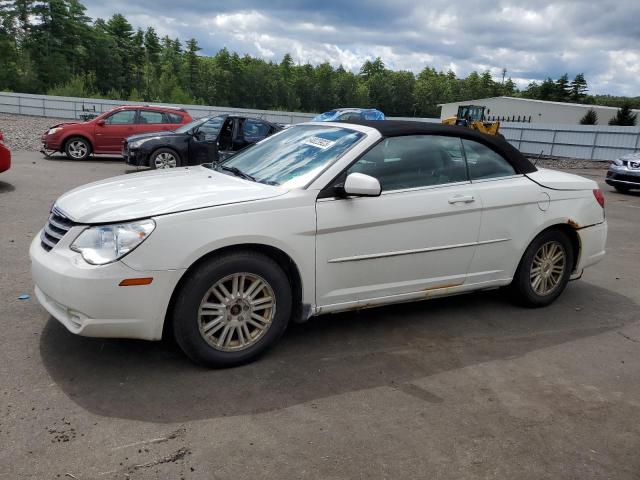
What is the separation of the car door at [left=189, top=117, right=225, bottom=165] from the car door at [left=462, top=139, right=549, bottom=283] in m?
9.04

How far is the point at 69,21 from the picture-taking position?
69125 mm

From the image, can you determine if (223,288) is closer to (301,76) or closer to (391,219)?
(391,219)

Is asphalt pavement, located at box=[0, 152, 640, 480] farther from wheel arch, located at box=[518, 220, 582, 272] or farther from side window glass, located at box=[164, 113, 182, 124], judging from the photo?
side window glass, located at box=[164, 113, 182, 124]

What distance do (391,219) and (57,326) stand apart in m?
2.59

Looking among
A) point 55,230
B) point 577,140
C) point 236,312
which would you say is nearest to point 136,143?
point 55,230

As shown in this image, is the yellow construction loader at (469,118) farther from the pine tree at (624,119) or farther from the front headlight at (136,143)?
the front headlight at (136,143)

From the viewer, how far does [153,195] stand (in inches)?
142

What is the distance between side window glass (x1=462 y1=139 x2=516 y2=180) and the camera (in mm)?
4520

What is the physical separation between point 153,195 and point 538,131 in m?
28.3

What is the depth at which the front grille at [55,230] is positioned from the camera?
11.4 feet

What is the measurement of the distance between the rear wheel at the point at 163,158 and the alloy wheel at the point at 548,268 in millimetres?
9658

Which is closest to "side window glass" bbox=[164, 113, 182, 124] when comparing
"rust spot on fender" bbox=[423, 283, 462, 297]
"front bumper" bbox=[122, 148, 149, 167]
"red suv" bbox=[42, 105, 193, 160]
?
"red suv" bbox=[42, 105, 193, 160]

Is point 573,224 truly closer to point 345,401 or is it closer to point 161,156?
point 345,401

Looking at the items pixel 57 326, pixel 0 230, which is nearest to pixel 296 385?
pixel 57 326
